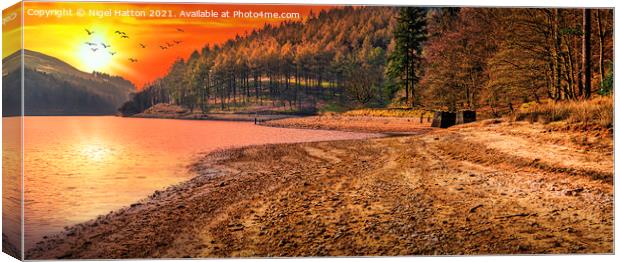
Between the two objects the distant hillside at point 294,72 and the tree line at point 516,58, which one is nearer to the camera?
the distant hillside at point 294,72

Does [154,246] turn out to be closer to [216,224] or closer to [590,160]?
[216,224]

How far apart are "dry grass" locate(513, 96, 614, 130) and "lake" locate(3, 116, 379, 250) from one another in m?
2.74

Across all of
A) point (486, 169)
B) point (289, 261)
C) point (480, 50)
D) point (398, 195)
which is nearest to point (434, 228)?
point (398, 195)

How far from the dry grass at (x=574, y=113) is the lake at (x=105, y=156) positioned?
2.74 metres

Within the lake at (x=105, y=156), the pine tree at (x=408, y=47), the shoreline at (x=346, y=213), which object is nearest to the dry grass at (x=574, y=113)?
the shoreline at (x=346, y=213)

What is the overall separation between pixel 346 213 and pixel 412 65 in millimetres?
2886

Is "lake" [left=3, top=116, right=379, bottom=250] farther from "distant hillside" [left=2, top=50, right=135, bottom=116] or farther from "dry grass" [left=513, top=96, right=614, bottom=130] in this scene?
"dry grass" [left=513, top=96, right=614, bottom=130]

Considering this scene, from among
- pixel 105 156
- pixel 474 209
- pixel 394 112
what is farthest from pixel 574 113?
pixel 105 156

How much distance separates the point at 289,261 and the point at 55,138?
12.0 ft

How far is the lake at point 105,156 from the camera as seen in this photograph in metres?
7.59

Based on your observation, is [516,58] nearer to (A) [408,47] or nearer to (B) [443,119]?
(B) [443,119]

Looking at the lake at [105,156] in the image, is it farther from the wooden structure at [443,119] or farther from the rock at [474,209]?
the rock at [474,209]

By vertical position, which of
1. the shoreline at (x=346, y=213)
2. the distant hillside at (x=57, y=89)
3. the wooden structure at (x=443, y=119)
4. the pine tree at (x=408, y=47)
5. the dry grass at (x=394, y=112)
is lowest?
the shoreline at (x=346, y=213)

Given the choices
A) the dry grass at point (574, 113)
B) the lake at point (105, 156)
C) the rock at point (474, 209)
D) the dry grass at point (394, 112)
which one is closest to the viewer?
the lake at point (105, 156)
